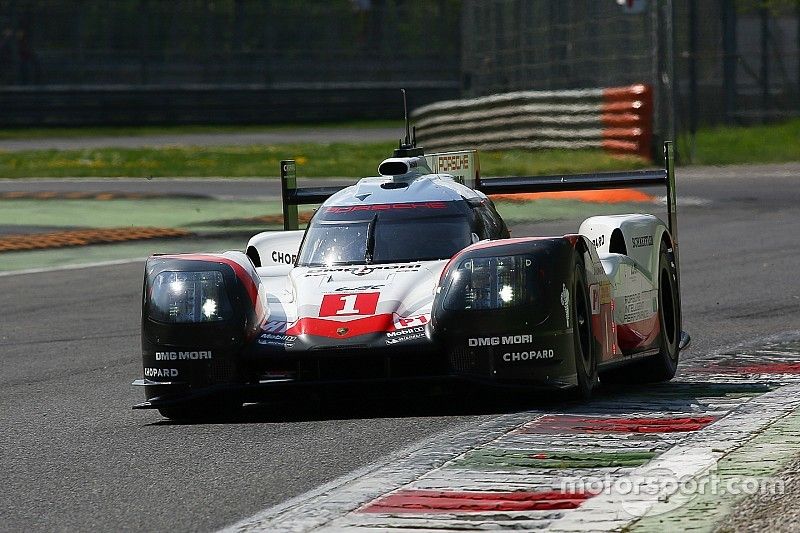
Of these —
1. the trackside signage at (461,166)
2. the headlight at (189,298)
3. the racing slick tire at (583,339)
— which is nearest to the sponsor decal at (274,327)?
the headlight at (189,298)

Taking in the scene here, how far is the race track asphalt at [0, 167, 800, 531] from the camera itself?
5602 mm

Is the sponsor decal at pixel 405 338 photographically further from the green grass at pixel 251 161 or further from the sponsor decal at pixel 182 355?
the green grass at pixel 251 161

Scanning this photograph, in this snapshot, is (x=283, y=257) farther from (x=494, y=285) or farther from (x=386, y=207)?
(x=494, y=285)

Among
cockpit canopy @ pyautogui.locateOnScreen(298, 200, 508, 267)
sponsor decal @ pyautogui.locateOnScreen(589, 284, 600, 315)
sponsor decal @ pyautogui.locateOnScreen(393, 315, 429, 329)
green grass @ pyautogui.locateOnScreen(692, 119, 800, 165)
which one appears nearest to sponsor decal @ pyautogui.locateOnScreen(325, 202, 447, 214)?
cockpit canopy @ pyautogui.locateOnScreen(298, 200, 508, 267)

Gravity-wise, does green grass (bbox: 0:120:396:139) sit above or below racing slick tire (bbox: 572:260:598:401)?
below

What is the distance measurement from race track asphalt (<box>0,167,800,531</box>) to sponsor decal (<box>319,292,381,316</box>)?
1.55 feet

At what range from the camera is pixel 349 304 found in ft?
24.5

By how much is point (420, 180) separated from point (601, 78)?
779 inches

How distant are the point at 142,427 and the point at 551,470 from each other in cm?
249

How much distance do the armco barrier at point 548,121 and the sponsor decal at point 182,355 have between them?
19.2 m

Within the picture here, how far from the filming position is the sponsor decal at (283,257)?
9.40 meters

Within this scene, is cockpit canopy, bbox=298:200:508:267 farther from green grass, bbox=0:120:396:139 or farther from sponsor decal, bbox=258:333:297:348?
green grass, bbox=0:120:396:139

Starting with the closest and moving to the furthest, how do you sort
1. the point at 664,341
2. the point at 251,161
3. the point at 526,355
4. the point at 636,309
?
the point at 526,355, the point at 636,309, the point at 664,341, the point at 251,161

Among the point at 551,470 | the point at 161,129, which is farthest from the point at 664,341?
the point at 161,129
